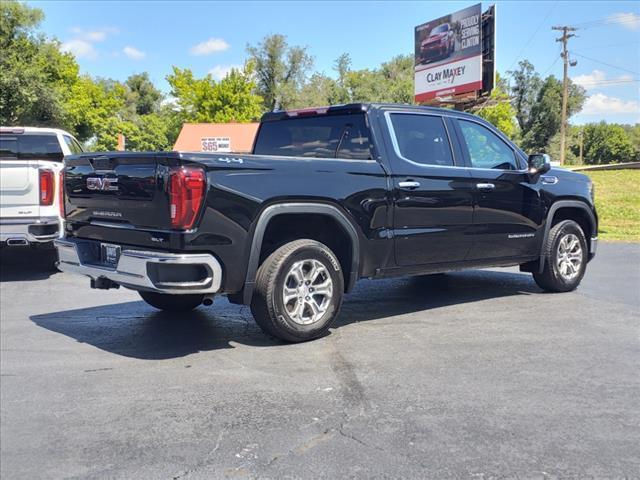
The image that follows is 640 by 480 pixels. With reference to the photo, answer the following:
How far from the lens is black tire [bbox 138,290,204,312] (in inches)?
249

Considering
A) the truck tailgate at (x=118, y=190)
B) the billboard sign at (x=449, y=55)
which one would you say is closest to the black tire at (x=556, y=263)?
the truck tailgate at (x=118, y=190)

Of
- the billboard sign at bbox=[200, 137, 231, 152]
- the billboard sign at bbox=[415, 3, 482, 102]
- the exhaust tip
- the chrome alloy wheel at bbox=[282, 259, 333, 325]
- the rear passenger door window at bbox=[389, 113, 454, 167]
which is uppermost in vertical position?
the billboard sign at bbox=[415, 3, 482, 102]

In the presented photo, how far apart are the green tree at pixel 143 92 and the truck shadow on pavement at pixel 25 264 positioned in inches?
3163

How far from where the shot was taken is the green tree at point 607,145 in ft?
305

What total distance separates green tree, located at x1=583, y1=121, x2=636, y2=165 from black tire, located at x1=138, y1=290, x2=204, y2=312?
96630mm

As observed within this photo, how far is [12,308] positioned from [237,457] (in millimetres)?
4831

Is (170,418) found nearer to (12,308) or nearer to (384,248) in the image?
(384,248)

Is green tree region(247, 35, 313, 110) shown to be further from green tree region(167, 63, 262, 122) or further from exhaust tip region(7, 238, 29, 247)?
exhaust tip region(7, 238, 29, 247)

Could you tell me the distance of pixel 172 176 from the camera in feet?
14.5

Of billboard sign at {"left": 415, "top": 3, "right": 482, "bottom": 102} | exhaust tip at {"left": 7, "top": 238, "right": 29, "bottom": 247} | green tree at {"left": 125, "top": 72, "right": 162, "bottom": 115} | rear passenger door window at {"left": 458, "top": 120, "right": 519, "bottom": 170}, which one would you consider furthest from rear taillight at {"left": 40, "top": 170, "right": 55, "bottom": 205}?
green tree at {"left": 125, "top": 72, "right": 162, "bottom": 115}

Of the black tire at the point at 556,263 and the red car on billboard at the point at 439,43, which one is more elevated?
the red car on billboard at the point at 439,43

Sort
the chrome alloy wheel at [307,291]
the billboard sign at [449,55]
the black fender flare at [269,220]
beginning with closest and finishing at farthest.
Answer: the black fender flare at [269,220], the chrome alloy wheel at [307,291], the billboard sign at [449,55]

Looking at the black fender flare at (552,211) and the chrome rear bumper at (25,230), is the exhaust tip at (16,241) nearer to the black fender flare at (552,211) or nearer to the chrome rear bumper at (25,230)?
the chrome rear bumper at (25,230)

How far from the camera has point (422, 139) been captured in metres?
6.09
